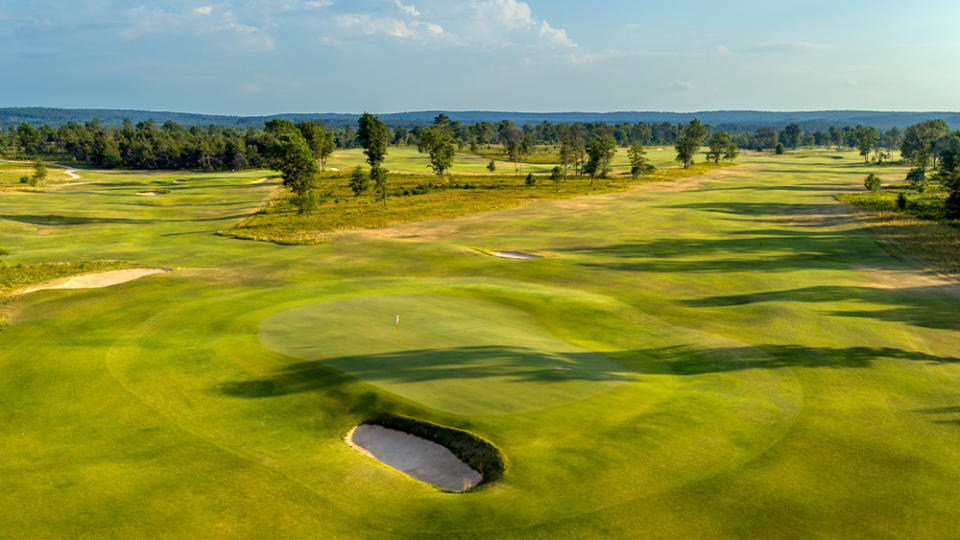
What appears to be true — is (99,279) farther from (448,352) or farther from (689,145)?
(689,145)

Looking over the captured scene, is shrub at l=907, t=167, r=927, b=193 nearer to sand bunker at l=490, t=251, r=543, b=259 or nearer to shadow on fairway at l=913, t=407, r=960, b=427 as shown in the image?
sand bunker at l=490, t=251, r=543, b=259

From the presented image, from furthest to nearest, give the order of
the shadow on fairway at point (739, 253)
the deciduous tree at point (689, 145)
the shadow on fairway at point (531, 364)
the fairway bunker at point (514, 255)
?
1. the deciduous tree at point (689, 145)
2. the fairway bunker at point (514, 255)
3. the shadow on fairway at point (739, 253)
4. the shadow on fairway at point (531, 364)

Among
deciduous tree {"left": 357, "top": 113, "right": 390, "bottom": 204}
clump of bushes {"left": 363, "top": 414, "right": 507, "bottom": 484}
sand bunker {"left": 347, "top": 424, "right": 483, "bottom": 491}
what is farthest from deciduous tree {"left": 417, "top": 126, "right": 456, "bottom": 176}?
sand bunker {"left": 347, "top": 424, "right": 483, "bottom": 491}

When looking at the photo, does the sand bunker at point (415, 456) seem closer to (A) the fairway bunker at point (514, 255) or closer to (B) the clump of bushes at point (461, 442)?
(B) the clump of bushes at point (461, 442)

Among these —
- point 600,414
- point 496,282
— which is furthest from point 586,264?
point 600,414

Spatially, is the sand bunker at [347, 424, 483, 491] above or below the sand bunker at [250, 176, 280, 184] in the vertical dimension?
below

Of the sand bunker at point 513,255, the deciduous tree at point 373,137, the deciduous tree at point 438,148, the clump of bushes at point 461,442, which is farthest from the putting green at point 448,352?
the deciduous tree at point 438,148
